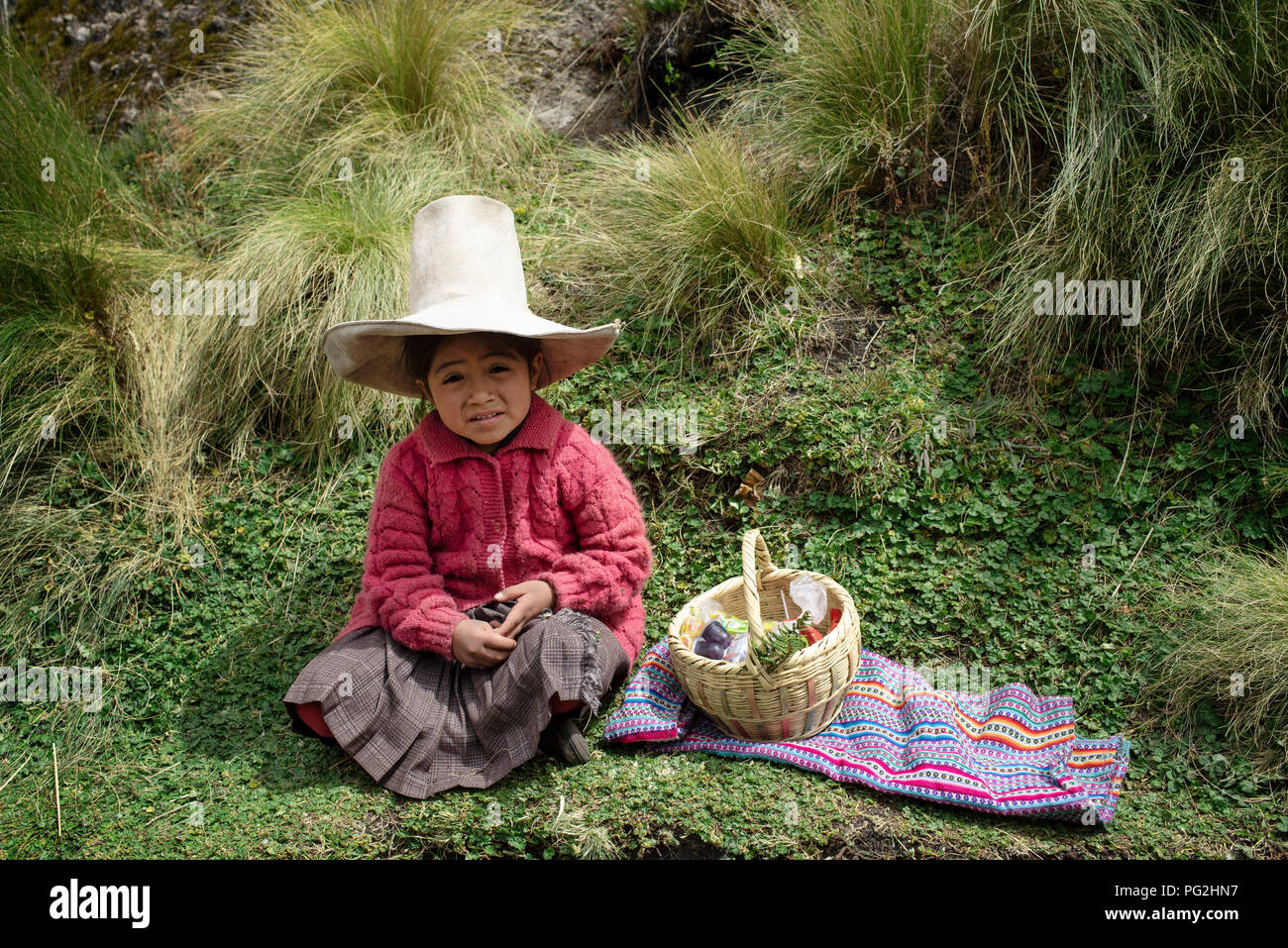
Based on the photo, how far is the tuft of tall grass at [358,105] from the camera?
5680 mm

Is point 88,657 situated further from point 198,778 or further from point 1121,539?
point 1121,539

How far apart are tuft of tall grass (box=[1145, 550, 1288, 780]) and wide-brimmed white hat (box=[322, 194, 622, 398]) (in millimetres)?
2320

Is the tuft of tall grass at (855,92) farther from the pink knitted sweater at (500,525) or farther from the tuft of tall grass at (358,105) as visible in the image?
the pink knitted sweater at (500,525)

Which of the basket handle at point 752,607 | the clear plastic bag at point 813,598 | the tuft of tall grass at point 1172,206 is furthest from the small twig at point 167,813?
the tuft of tall grass at point 1172,206

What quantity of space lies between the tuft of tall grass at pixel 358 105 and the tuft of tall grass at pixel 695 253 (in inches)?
45.3

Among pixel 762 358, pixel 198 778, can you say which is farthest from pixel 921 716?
pixel 198 778

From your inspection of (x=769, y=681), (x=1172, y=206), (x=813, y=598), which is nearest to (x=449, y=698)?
(x=769, y=681)

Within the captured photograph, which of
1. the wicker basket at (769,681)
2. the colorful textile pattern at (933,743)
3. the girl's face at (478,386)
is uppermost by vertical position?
the girl's face at (478,386)

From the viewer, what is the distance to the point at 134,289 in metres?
5.11

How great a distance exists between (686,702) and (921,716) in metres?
0.82

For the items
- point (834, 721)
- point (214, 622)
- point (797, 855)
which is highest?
point (214, 622)

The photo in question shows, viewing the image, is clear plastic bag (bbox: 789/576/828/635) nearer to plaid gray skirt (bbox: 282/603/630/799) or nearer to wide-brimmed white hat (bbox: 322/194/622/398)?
plaid gray skirt (bbox: 282/603/630/799)

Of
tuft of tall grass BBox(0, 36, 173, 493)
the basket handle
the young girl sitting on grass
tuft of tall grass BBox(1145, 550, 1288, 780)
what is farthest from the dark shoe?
tuft of tall grass BBox(0, 36, 173, 493)

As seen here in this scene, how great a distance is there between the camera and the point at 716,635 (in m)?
3.48
